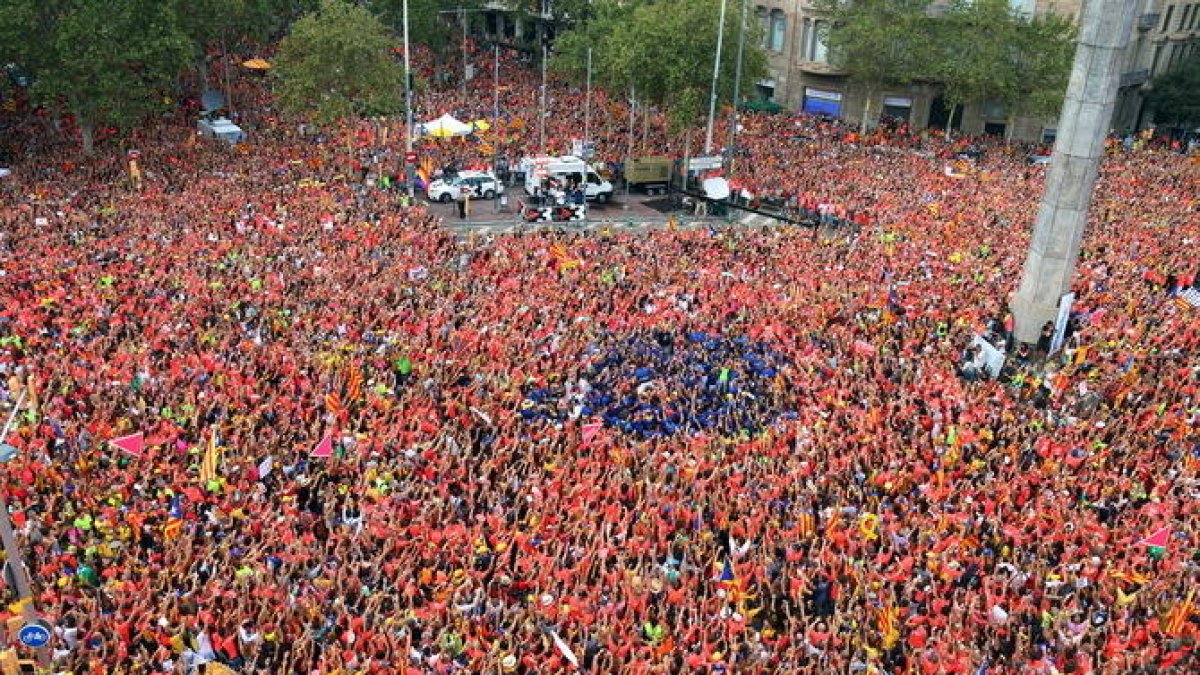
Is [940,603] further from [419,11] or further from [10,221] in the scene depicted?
[419,11]

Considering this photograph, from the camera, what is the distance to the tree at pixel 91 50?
1228 inches

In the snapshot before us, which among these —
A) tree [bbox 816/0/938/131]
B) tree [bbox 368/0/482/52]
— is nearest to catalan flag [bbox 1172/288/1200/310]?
tree [bbox 816/0/938/131]

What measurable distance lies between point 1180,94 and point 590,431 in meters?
49.7

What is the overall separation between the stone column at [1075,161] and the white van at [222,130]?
2877 centimetres

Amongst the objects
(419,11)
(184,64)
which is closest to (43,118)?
(184,64)

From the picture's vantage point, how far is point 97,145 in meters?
35.9

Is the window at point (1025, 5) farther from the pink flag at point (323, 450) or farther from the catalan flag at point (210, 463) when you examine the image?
the catalan flag at point (210, 463)

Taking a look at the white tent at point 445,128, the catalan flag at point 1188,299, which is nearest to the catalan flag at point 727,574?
the catalan flag at point 1188,299

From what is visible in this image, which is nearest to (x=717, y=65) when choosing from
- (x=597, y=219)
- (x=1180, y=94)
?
(x=597, y=219)

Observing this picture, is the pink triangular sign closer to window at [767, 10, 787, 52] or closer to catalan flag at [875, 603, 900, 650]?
catalan flag at [875, 603, 900, 650]

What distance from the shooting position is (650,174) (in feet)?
123

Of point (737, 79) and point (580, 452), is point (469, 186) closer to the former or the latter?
point (737, 79)

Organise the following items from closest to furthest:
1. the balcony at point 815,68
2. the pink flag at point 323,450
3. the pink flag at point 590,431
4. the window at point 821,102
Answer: the pink flag at point 323,450
the pink flag at point 590,431
the balcony at point 815,68
the window at point 821,102

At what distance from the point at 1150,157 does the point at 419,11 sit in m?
35.5
